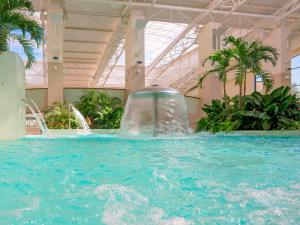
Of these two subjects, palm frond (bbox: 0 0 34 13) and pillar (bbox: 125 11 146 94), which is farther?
pillar (bbox: 125 11 146 94)

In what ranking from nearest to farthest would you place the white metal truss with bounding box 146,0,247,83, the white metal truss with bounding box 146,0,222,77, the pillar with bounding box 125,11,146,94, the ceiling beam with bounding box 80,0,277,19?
the ceiling beam with bounding box 80,0,277,19 → the pillar with bounding box 125,11,146,94 → the white metal truss with bounding box 146,0,247,83 → the white metal truss with bounding box 146,0,222,77

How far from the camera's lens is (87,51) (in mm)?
23281

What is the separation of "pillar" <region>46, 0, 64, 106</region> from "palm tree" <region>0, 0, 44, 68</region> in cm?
483

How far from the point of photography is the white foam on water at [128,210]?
5.62 feet

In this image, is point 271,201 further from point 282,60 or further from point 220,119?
point 282,60

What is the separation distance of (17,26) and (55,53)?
5799mm

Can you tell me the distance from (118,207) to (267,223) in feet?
2.71

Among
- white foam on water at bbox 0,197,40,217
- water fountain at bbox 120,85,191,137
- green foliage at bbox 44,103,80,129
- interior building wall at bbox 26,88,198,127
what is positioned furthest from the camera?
interior building wall at bbox 26,88,198,127

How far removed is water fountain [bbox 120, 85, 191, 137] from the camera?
8.75 meters

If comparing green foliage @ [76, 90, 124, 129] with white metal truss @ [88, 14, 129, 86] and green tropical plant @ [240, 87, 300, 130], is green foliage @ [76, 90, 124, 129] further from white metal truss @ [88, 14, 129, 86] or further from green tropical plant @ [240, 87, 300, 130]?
green tropical plant @ [240, 87, 300, 130]

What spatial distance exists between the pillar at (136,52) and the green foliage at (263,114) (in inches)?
193

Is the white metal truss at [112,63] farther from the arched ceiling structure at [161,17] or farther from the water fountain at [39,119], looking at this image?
the water fountain at [39,119]

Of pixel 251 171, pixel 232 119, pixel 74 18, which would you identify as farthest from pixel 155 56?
pixel 251 171

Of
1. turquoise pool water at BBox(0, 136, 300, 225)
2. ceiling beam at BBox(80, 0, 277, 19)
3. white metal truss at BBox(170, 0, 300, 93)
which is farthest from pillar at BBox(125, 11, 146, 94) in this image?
turquoise pool water at BBox(0, 136, 300, 225)
